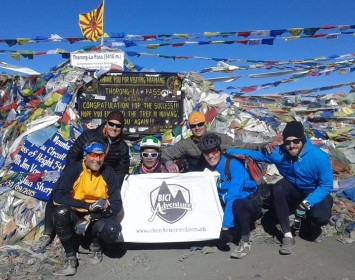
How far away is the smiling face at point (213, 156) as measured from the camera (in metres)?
5.19

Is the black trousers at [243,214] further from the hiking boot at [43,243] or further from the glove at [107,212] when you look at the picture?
the hiking boot at [43,243]

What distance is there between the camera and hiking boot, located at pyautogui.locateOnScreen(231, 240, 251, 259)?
4.88m

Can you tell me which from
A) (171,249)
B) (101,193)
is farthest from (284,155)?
(101,193)

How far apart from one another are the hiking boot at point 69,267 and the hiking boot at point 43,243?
2.49 ft

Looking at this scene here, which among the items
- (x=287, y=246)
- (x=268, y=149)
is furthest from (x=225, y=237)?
(x=268, y=149)

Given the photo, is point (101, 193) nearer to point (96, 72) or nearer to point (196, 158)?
point (196, 158)

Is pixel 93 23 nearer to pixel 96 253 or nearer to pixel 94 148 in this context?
pixel 94 148

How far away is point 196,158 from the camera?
6238 millimetres

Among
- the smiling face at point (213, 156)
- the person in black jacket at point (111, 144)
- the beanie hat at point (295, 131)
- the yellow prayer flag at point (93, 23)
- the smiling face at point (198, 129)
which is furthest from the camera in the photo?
the yellow prayer flag at point (93, 23)

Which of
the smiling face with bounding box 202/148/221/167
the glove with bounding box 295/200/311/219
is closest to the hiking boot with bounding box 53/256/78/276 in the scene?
the smiling face with bounding box 202/148/221/167

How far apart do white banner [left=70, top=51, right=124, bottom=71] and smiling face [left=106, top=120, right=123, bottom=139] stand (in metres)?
2.46

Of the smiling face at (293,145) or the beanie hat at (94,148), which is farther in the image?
the smiling face at (293,145)

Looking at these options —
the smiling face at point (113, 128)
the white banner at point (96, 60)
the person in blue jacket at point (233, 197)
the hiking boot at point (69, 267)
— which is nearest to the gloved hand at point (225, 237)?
the person in blue jacket at point (233, 197)

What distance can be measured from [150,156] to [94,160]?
0.85 m
